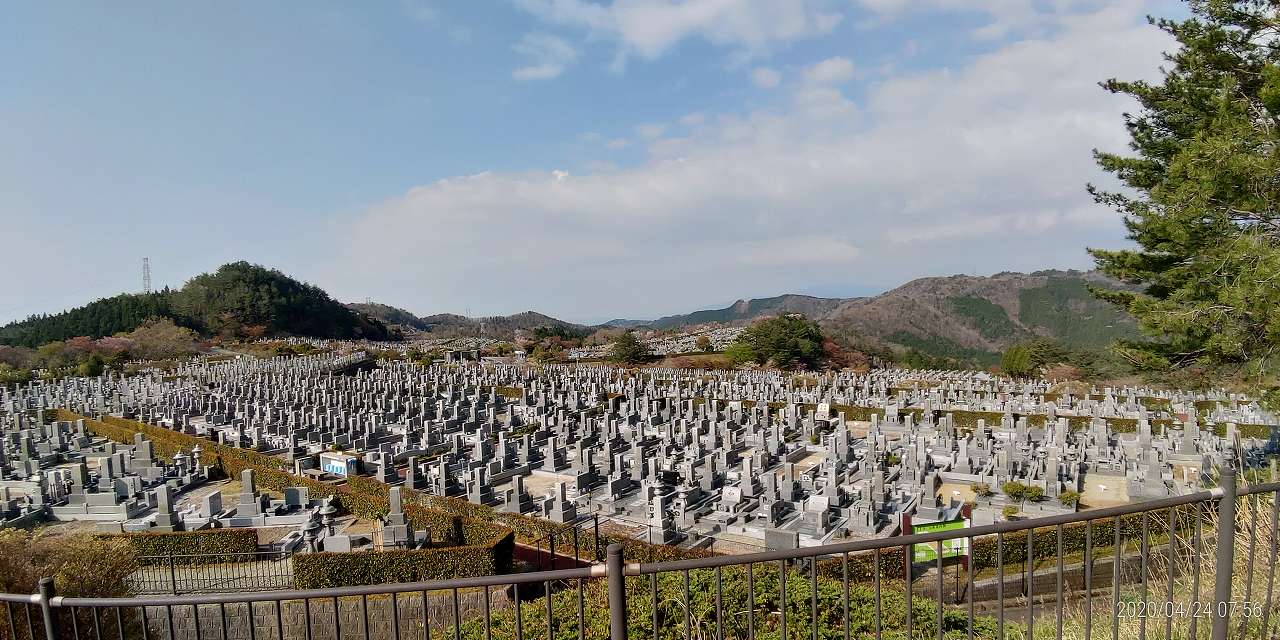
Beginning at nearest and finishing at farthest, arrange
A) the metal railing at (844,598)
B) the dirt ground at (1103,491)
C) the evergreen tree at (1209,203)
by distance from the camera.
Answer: the metal railing at (844,598) < the evergreen tree at (1209,203) < the dirt ground at (1103,491)

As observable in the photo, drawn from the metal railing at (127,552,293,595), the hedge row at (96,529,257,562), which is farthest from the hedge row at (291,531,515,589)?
the hedge row at (96,529,257,562)

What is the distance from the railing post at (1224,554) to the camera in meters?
2.97

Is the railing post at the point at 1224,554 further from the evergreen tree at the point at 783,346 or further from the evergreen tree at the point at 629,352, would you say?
the evergreen tree at the point at 629,352

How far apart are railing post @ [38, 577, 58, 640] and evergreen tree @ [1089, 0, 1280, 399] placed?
12806 millimetres

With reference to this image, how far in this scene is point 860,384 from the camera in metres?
35.2

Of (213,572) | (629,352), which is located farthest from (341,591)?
(629,352)

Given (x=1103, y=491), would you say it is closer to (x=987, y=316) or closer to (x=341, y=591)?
(x=341, y=591)

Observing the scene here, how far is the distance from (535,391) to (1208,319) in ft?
90.2

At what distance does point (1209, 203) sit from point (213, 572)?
59.5ft

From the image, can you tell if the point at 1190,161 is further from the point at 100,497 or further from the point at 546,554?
the point at 100,497

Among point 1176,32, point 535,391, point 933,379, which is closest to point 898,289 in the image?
point 933,379

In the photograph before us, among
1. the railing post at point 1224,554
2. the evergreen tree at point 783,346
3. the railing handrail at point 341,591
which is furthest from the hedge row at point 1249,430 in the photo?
the evergreen tree at point 783,346

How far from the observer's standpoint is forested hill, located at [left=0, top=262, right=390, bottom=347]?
70.6 meters

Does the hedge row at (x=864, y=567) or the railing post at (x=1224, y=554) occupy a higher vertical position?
the railing post at (x=1224, y=554)
